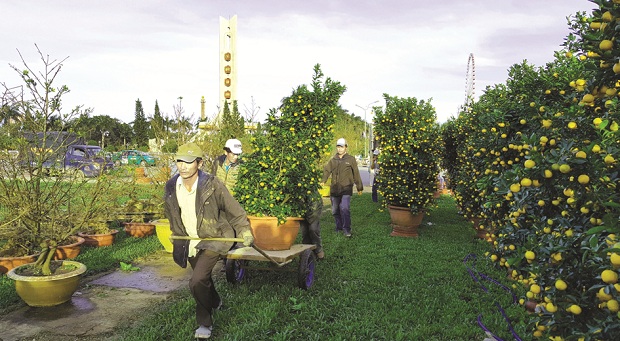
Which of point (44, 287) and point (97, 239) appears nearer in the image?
point (44, 287)

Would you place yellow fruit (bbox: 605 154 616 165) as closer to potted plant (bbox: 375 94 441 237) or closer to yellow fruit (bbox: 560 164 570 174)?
yellow fruit (bbox: 560 164 570 174)

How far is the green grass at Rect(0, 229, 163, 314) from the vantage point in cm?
497

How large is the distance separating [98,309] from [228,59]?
25.3 metres

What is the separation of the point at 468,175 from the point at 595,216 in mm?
6495

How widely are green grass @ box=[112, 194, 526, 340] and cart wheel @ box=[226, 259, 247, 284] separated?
0.08 m

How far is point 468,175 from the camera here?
8781 mm

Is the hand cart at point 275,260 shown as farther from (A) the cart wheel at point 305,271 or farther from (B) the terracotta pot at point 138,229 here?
(B) the terracotta pot at point 138,229

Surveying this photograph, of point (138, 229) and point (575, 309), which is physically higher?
point (575, 309)

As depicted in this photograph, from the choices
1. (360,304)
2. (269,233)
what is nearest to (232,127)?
(269,233)

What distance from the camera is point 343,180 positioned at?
9.09 meters

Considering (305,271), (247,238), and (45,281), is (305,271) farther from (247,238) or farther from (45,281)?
(45,281)

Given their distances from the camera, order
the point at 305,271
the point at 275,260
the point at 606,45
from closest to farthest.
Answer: the point at 606,45 → the point at 275,260 → the point at 305,271

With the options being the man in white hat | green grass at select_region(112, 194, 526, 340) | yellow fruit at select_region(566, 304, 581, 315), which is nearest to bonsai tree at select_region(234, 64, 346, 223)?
the man in white hat

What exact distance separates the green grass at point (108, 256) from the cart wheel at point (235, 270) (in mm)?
1948
